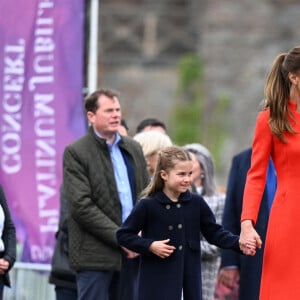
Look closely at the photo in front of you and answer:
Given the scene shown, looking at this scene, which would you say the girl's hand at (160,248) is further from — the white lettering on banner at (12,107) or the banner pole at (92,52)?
the banner pole at (92,52)

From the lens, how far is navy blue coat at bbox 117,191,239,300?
8258mm

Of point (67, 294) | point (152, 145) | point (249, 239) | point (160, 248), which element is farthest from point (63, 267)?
point (249, 239)

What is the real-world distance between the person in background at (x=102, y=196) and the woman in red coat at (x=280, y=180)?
5.56 ft

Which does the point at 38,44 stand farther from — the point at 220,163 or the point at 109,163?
the point at 220,163

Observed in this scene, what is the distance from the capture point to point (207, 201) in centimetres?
1062

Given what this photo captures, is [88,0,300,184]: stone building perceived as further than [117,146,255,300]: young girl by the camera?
Yes

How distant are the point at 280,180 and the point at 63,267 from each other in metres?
2.62

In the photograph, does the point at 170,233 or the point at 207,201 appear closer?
the point at 170,233

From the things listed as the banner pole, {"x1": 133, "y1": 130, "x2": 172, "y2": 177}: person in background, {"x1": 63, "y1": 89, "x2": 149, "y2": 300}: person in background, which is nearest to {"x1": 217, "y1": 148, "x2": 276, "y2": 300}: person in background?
{"x1": 133, "y1": 130, "x2": 172, "y2": 177}: person in background

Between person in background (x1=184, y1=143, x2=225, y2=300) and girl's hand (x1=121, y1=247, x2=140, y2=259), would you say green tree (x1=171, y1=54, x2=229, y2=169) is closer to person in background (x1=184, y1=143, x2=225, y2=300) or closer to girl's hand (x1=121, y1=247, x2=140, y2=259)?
person in background (x1=184, y1=143, x2=225, y2=300)

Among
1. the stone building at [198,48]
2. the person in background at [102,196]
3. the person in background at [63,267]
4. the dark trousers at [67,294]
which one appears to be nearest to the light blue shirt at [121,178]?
the person in background at [102,196]

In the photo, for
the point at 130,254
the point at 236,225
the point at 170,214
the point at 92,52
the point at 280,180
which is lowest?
the point at 130,254

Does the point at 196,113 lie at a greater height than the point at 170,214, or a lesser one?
greater

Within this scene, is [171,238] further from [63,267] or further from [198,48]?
[198,48]
